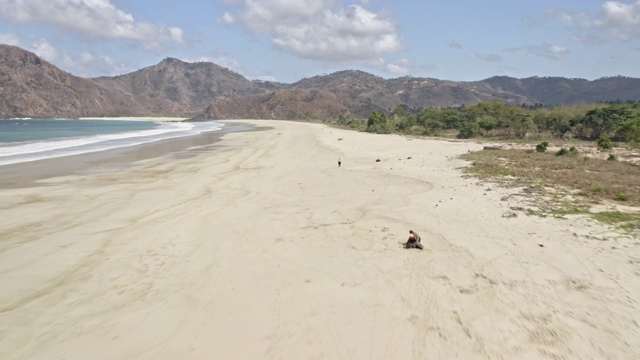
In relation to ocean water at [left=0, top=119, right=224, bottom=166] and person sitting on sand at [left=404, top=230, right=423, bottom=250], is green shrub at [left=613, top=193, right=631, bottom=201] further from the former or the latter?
ocean water at [left=0, top=119, right=224, bottom=166]

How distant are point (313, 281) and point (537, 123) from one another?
57.3 m

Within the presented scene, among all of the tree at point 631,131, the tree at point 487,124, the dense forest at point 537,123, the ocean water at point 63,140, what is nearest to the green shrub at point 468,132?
the dense forest at point 537,123

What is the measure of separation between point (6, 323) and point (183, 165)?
832 inches

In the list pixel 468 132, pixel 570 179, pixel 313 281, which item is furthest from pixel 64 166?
pixel 468 132

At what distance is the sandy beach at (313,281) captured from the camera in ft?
20.8

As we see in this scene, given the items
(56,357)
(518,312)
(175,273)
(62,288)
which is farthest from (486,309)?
(62,288)

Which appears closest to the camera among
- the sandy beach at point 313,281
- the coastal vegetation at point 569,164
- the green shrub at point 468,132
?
the sandy beach at point 313,281

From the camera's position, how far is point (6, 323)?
7.14 meters

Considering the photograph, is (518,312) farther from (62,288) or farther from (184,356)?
(62,288)

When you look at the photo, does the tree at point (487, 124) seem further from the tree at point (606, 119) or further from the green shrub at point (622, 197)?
the green shrub at point (622, 197)

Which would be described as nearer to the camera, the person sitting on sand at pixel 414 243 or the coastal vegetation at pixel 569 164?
the person sitting on sand at pixel 414 243

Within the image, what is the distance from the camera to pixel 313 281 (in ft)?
28.0

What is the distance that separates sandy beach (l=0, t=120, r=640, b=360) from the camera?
634 cm

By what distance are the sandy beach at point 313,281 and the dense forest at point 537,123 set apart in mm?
35505
